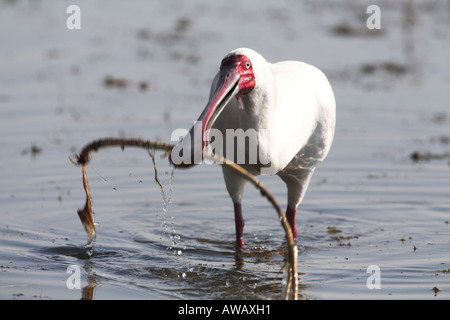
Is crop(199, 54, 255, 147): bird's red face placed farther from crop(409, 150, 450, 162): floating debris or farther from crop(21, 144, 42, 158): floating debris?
crop(21, 144, 42, 158): floating debris

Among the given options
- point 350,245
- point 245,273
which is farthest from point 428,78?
point 245,273

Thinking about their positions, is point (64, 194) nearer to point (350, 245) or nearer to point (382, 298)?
point (350, 245)

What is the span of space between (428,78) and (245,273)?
6.93 meters

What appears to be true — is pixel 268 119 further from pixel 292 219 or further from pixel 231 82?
pixel 292 219

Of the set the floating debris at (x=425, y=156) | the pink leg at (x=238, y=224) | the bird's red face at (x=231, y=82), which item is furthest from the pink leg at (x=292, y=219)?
the floating debris at (x=425, y=156)

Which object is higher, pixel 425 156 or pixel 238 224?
pixel 425 156

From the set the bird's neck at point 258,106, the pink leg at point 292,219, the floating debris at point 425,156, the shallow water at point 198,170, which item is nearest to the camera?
the bird's neck at point 258,106

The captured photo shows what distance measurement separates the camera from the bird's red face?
4.93 meters

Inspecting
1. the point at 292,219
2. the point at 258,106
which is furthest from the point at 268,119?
the point at 292,219

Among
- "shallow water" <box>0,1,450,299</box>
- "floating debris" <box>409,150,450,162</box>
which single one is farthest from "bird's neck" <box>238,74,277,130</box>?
"floating debris" <box>409,150,450,162</box>

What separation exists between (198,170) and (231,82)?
361 cm

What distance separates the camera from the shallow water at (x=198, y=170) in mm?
5629

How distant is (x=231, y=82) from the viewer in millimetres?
4934

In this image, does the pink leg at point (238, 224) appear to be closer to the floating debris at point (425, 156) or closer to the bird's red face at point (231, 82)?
the bird's red face at point (231, 82)
